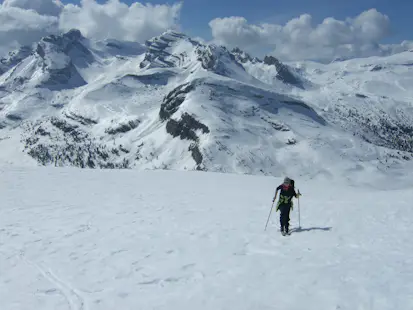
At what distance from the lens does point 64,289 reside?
11055 mm

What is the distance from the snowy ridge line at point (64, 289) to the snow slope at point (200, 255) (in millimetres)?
34

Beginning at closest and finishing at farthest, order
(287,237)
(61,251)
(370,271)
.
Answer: (370,271) < (61,251) < (287,237)

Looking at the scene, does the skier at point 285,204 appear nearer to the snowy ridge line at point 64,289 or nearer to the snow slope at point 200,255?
the snow slope at point 200,255

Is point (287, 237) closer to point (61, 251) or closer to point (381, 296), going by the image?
point (381, 296)

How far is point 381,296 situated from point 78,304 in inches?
323

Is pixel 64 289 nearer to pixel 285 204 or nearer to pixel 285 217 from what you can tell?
pixel 285 217

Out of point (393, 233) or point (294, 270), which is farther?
point (393, 233)

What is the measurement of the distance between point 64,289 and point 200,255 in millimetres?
4818

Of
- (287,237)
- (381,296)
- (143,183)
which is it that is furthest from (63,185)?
(381,296)

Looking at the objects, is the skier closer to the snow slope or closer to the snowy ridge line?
the snow slope

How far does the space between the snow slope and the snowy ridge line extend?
0.11 ft

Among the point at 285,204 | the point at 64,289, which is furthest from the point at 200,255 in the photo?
the point at 285,204

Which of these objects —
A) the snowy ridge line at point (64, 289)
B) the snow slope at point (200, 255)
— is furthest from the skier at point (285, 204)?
the snowy ridge line at point (64, 289)

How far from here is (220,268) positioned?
40.1ft
